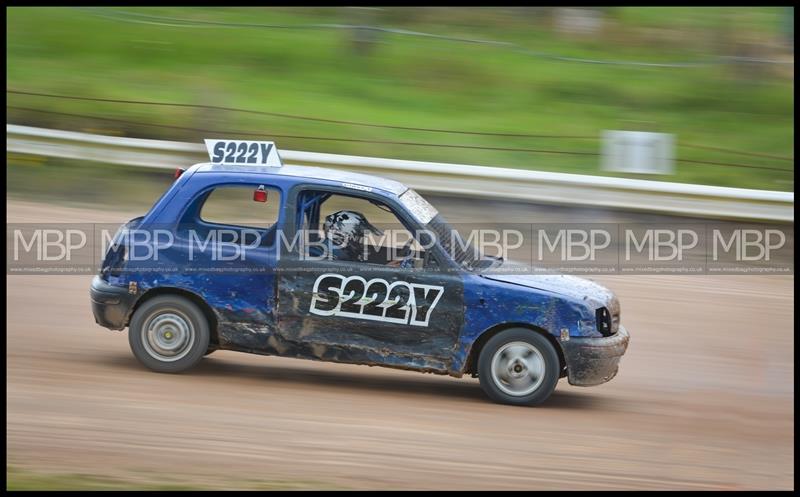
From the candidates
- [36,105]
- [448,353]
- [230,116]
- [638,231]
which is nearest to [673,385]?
[448,353]

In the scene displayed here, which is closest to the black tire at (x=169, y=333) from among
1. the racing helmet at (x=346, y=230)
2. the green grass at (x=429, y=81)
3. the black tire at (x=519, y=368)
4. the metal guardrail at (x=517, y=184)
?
the racing helmet at (x=346, y=230)

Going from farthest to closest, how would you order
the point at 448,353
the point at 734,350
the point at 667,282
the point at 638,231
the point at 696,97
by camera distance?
the point at 696,97, the point at 638,231, the point at 667,282, the point at 734,350, the point at 448,353

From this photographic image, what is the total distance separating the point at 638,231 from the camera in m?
12.7

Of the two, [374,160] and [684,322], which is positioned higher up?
[374,160]

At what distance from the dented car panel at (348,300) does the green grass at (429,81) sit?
701 cm

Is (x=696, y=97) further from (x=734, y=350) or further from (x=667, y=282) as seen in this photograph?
(x=734, y=350)

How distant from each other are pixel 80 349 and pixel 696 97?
1182cm

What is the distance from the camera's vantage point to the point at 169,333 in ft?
26.0

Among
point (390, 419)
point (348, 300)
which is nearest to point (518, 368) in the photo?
point (390, 419)

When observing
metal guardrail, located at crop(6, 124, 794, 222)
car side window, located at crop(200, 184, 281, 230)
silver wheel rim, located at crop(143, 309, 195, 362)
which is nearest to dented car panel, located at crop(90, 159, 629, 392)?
silver wheel rim, located at crop(143, 309, 195, 362)

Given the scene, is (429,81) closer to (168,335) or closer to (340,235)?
(340,235)

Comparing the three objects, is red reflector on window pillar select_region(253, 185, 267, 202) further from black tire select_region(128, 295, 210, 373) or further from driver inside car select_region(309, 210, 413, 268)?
black tire select_region(128, 295, 210, 373)

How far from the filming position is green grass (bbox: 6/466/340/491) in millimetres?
5648

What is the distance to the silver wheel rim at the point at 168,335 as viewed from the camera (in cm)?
790
